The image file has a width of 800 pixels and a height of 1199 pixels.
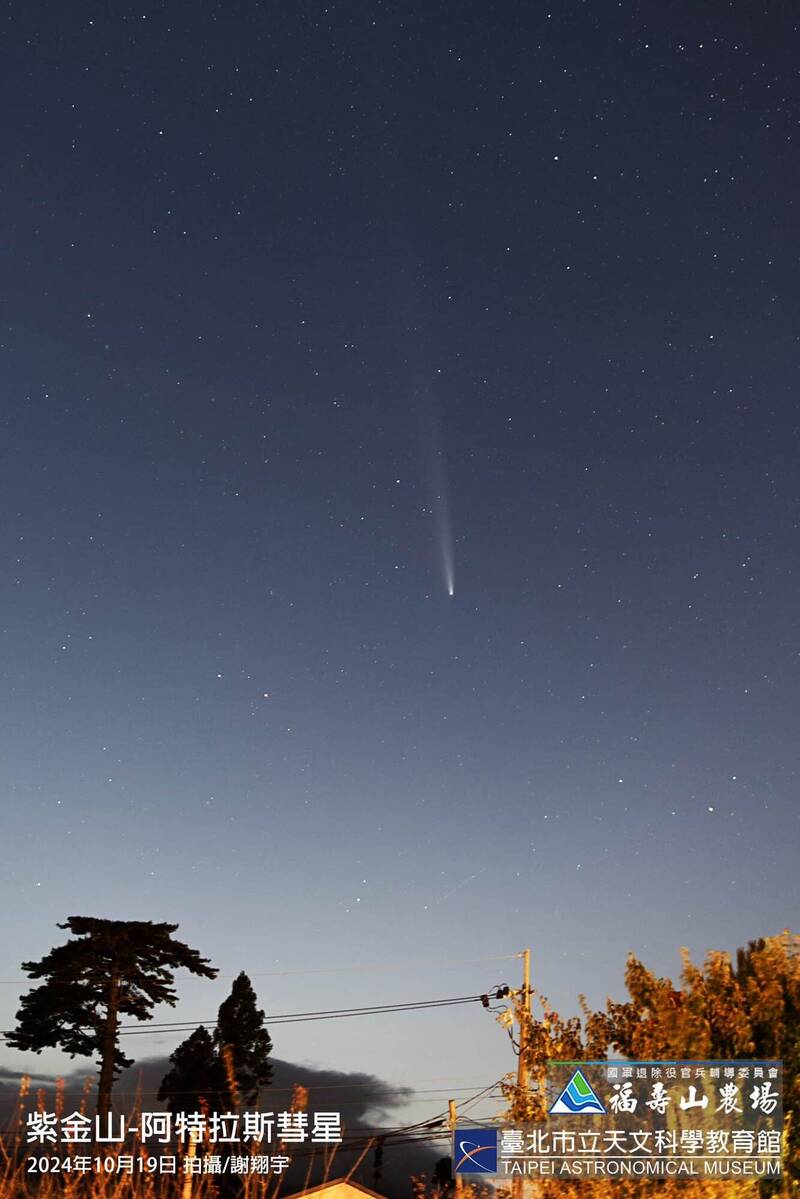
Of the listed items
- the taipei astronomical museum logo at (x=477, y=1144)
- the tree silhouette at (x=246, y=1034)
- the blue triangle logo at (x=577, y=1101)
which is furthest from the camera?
the tree silhouette at (x=246, y=1034)

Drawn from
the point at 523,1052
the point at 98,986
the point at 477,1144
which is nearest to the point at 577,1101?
the point at 523,1052

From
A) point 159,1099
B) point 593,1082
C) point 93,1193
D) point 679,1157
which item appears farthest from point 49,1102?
point 159,1099

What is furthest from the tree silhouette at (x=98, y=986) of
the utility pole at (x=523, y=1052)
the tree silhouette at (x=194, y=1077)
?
the utility pole at (x=523, y=1052)

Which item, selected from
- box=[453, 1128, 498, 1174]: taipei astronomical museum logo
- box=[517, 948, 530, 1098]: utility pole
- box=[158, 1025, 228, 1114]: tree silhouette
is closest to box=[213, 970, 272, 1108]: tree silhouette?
box=[158, 1025, 228, 1114]: tree silhouette

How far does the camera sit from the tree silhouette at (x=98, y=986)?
3947 centimetres

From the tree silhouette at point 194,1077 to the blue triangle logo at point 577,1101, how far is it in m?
41.6

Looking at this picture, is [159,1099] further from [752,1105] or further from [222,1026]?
[752,1105]

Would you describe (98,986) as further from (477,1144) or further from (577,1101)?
(577,1101)

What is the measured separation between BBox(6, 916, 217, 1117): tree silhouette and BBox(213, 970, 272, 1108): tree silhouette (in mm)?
10860

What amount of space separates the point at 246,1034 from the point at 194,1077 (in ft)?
10.3

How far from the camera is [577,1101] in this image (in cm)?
1007

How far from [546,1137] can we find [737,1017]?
82.8 inches

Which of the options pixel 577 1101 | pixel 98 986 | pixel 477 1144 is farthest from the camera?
pixel 98 986

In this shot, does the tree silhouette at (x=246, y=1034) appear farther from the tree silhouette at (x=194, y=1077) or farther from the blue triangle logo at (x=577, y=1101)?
the blue triangle logo at (x=577, y=1101)
